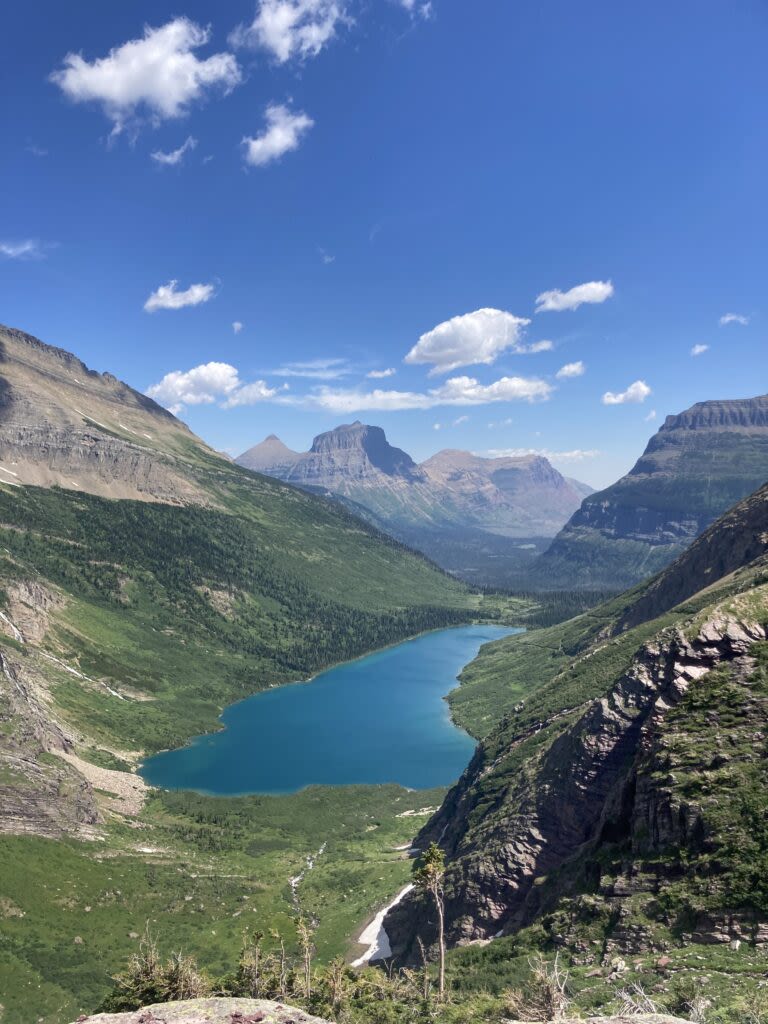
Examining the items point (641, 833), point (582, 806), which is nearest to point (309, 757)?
point (582, 806)

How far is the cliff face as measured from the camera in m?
40.7

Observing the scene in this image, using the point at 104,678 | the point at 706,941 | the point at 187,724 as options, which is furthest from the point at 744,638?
the point at 104,678

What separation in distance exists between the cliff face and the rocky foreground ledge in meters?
15.7

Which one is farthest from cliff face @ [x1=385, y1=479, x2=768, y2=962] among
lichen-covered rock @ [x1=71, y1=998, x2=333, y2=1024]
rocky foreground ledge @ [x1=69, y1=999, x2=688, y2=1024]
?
lichen-covered rock @ [x1=71, y1=998, x2=333, y2=1024]

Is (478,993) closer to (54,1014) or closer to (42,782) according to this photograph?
(54,1014)

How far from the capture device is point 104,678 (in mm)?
194125

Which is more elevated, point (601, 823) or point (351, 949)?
point (601, 823)

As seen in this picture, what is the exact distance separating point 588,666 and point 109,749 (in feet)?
399

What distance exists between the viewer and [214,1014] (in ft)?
83.4

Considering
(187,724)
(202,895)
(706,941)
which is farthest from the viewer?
(187,724)

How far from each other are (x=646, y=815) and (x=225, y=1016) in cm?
3565

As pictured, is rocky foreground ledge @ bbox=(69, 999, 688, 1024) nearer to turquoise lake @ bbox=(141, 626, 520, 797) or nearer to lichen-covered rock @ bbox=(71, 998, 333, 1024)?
lichen-covered rock @ bbox=(71, 998, 333, 1024)

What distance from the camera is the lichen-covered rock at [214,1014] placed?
25.0 meters

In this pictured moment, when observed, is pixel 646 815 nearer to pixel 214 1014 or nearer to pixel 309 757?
pixel 214 1014
